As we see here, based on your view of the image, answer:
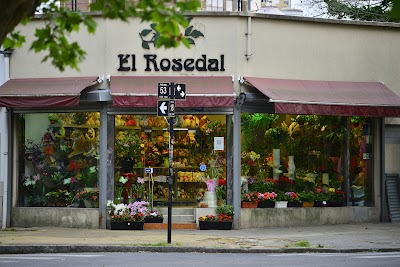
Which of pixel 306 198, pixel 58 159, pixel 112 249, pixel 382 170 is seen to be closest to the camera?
pixel 112 249

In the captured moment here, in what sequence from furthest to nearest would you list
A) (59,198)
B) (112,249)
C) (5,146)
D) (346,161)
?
(346,161), (5,146), (59,198), (112,249)

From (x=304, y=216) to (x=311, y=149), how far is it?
1.90 metres

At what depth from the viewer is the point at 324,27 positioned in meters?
23.4

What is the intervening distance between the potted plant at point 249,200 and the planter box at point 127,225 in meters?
2.75

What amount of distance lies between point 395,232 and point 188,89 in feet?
20.2

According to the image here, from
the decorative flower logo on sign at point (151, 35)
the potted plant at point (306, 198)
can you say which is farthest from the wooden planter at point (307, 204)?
the decorative flower logo on sign at point (151, 35)

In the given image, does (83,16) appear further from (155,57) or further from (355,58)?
(355,58)

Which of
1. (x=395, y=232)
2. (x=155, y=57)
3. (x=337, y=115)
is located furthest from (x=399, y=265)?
(x=155, y=57)

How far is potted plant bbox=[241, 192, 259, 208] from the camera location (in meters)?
22.5

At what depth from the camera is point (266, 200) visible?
22.7m

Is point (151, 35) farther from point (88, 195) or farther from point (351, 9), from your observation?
point (351, 9)

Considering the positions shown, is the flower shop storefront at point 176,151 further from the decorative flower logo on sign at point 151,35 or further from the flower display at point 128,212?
the decorative flower logo on sign at point 151,35

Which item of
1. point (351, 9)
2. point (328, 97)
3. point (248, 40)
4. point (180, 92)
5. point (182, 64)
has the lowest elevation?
point (180, 92)

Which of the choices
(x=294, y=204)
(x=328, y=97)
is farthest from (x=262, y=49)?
(x=294, y=204)
